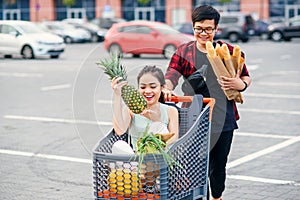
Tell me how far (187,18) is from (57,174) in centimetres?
5100

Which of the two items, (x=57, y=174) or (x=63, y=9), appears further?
(x=63, y=9)

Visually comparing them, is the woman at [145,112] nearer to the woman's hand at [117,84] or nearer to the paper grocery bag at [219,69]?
the woman's hand at [117,84]

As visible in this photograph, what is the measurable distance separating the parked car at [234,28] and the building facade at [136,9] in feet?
43.1

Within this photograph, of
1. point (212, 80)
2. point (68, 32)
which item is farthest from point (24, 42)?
point (212, 80)

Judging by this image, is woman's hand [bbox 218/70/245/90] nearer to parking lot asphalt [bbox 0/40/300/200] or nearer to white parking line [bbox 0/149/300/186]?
parking lot asphalt [bbox 0/40/300/200]

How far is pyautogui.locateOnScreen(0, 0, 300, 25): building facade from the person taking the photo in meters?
56.2

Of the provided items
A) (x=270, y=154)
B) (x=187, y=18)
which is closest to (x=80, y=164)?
(x=270, y=154)

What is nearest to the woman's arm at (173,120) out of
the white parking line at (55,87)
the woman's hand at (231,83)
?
the woman's hand at (231,83)

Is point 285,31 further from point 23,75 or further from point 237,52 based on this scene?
point 237,52

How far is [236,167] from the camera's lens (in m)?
7.72

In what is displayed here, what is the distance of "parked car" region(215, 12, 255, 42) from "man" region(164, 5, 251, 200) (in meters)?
35.0

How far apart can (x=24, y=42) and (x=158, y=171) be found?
23.9 meters

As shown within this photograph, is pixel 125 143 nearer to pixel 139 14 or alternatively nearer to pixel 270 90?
pixel 270 90

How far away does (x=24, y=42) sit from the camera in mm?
26953
